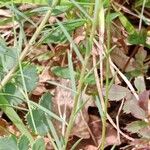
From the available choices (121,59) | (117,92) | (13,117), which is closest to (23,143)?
(13,117)

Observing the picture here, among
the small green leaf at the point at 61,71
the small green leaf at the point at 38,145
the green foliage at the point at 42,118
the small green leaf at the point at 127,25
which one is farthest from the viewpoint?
the small green leaf at the point at 127,25

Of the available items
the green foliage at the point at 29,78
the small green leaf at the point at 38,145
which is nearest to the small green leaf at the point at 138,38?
the green foliage at the point at 29,78

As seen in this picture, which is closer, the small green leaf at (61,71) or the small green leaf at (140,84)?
the small green leaf at (140,84)

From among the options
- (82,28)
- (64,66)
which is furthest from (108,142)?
(82,28)

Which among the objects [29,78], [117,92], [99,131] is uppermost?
[29,78]

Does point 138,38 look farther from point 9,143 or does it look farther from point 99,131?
point 9,143

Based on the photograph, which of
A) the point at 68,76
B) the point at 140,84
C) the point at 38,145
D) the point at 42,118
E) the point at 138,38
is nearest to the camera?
the point at 38,145

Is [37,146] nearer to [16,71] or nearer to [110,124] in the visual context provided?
[16,71]

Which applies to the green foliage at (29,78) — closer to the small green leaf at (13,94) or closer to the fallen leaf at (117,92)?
the small green leaf at (13,94)
